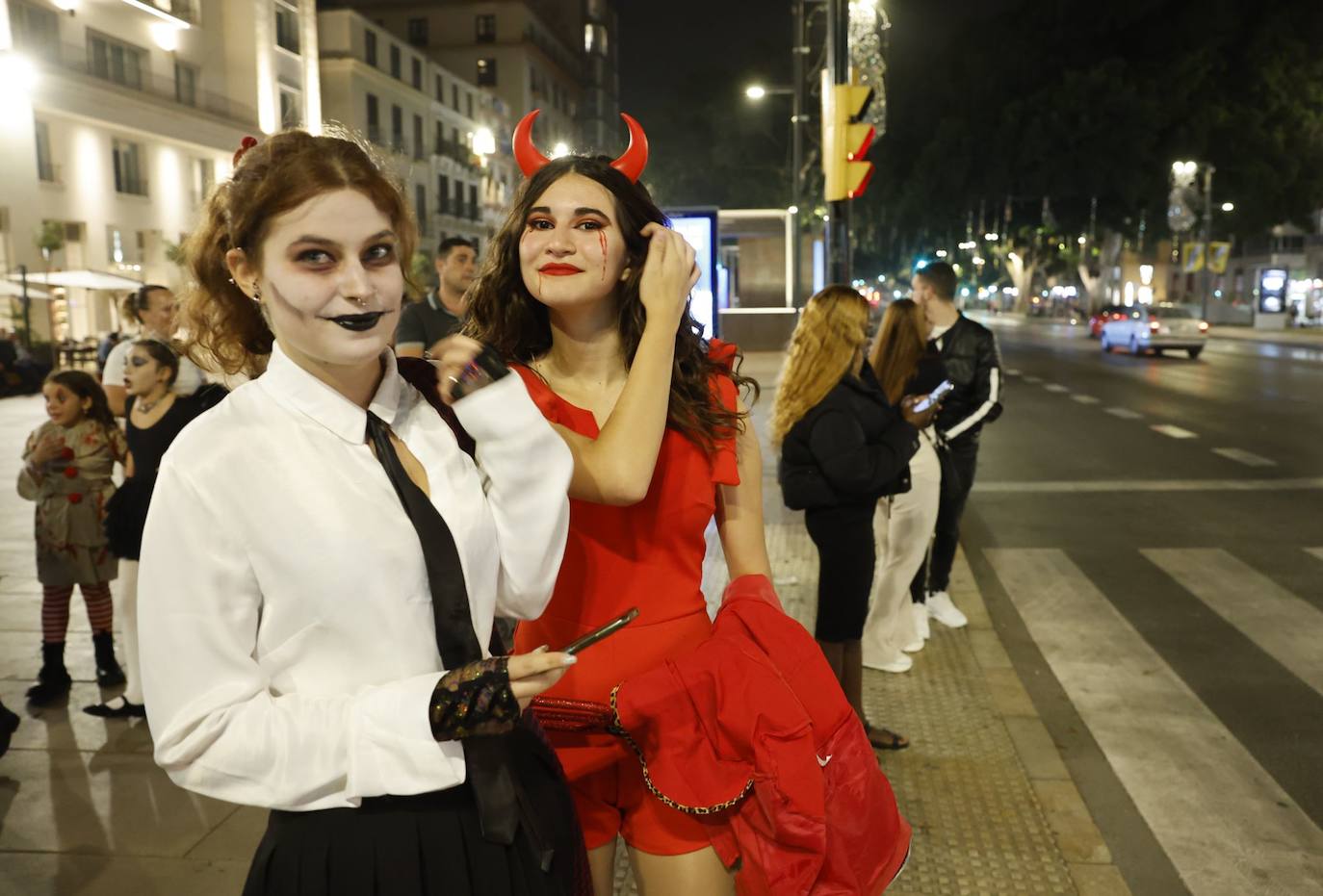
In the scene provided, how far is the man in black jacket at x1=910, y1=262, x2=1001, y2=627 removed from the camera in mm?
5996

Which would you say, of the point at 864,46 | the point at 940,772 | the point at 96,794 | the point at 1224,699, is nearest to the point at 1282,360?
the point at 864,46

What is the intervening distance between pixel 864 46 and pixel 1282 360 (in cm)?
2023

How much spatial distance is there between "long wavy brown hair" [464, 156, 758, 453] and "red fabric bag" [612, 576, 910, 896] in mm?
418

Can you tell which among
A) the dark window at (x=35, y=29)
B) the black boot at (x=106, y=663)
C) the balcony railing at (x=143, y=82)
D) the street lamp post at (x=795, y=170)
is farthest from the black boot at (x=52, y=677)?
the balcony railing at (x=143, y=82)

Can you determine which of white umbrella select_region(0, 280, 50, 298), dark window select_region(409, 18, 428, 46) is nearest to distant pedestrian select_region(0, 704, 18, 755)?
white umbrella select_region(0, 280, 50, 298)

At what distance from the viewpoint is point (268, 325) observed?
1.58 metres

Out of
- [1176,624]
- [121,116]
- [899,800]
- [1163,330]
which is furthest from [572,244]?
[121,116]

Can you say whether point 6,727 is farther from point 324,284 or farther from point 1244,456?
point 1244,456

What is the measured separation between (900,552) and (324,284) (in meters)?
A: 4.15

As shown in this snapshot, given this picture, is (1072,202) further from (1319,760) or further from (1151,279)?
(1319,760)

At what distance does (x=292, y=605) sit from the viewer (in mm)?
1368

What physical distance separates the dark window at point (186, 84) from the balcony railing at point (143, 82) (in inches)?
1.6

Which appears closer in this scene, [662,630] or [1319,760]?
[662,630]

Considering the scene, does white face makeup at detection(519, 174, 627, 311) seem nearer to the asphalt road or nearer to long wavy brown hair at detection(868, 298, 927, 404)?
the asphalt road
